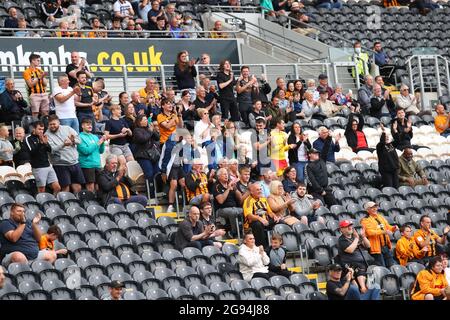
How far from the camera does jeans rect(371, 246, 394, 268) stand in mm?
20000

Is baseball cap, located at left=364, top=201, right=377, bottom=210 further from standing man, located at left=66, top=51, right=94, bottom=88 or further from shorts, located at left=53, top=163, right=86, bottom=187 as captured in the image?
standing man, located at left=66, top=51, right=94, bottom=88

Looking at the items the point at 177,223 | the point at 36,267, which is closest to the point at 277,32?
the point at 177,223

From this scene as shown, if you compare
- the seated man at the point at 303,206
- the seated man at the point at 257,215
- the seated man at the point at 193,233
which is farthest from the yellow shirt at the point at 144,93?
the seated man at the point at 193,233

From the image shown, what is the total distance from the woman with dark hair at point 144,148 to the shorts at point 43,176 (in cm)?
173

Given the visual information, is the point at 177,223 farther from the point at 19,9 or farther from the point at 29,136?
the point at 19,9

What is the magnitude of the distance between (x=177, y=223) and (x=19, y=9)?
7303 mm

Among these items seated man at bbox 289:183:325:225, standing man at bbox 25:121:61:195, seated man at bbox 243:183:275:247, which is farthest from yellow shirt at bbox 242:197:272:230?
standing man at bbox 25:121:61:195

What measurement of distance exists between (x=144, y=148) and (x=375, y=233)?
3.59 m

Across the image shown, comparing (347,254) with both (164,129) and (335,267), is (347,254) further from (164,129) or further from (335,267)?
(164,129)

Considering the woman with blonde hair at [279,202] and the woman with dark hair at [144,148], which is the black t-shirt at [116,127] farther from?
the woman with blonde hair at [279,202]

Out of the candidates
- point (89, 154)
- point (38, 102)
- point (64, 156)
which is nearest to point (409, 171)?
point (89, 154)

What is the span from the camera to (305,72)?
88.9 feet

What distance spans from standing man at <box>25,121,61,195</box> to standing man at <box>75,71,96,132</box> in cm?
157

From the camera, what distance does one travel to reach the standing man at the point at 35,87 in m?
21.5
